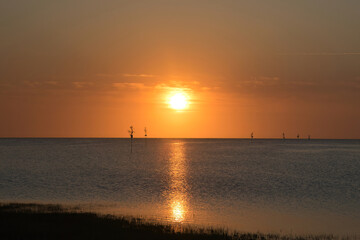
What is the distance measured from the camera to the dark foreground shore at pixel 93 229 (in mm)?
25719

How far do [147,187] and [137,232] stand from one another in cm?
3372

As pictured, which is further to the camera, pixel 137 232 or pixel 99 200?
pixel 99 200

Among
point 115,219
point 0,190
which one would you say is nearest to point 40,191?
point 0,190

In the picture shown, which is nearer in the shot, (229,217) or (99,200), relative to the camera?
(229,217)

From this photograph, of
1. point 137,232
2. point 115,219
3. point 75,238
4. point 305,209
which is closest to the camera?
point 75,238

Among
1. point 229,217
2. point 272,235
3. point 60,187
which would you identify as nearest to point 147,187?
point 60,187

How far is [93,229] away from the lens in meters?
28.0

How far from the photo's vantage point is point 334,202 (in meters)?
47.5

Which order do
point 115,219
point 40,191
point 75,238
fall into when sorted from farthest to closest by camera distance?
point 40,191
point 115,219
point 75,238

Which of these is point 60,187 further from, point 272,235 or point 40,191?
point 272,235

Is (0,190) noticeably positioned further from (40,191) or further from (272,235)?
(272,235)

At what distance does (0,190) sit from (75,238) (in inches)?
1338

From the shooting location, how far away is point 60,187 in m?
59.3

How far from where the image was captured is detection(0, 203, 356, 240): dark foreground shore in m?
25.7
